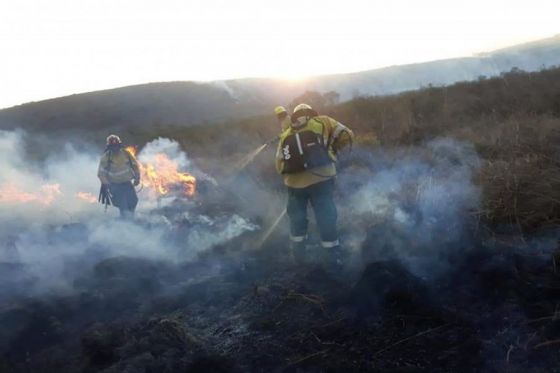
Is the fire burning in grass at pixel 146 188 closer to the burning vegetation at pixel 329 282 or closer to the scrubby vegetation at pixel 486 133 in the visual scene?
the burning vegetation at pixel 329 282

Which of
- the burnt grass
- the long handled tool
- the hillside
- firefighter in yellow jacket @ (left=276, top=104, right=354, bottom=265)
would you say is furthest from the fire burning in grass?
the hillside

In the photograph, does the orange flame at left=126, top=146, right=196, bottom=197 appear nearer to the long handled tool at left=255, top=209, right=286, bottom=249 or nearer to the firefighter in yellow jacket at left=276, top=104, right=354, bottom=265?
the long handled tool at left=255, top=209, right=286, bottom=249

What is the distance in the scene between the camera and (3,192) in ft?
36.8

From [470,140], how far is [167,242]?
5.94 metres

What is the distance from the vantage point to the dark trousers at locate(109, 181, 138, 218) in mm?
9000

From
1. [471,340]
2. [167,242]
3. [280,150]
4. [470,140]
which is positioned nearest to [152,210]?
[167,242]

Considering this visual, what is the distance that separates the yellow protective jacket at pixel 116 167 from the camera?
8.79 m

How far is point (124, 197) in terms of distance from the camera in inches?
357

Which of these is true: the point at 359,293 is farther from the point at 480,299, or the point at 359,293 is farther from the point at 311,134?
the point at 311,134

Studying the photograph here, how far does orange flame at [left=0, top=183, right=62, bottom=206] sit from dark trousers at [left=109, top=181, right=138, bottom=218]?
2.96 m

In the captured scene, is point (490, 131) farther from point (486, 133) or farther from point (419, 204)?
point (419, 204)

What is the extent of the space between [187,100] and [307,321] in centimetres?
4577

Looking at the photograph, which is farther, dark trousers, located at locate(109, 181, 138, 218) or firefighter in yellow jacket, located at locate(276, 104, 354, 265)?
dark trousers, located at locate(109, 181, 138, 218)

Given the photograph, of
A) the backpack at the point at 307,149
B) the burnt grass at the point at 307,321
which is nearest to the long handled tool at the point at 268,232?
the burnt grass at the point at 307,321
